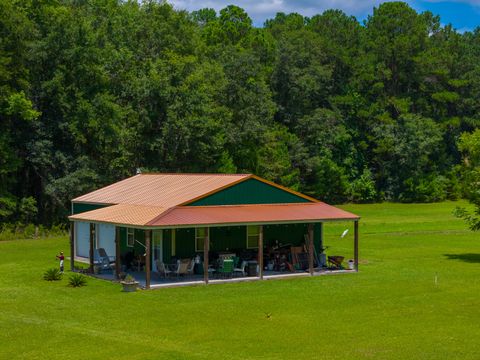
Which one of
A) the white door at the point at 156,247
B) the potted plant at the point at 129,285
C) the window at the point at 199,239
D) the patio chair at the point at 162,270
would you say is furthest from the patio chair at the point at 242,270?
the potted plant at the point at 129,285

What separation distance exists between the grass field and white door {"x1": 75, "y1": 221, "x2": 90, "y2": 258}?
136 inches

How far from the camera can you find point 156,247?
112 feet

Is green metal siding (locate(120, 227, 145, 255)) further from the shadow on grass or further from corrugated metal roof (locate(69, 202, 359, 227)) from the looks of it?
the shadow on grass

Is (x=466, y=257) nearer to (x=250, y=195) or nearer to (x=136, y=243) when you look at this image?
(x=250, y=195)

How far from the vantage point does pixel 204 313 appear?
24.8 meters

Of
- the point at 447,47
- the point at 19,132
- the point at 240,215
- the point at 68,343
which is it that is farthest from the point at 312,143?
the point at 68,343

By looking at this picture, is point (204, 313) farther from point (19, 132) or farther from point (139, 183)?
point (19, 132)

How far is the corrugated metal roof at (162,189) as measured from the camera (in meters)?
34.8

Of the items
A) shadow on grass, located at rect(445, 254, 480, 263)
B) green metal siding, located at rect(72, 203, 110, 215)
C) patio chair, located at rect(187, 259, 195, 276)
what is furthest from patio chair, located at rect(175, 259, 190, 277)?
shadow on grass, located at rect(445, 254, 480, 263)

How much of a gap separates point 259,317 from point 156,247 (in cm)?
1087

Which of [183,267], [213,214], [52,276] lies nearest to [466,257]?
[213,214]

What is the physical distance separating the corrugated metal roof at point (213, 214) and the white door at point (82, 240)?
5000 millimetres

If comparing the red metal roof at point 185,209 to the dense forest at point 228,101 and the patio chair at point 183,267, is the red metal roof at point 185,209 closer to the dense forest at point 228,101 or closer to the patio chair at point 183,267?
the patio chair at point 183,267

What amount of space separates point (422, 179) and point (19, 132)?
45.9 m
